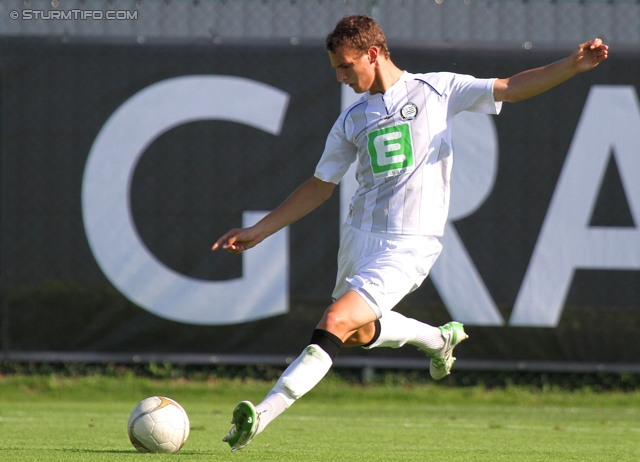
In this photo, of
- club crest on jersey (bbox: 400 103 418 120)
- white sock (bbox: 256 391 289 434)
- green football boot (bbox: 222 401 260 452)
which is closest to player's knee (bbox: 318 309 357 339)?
white sock (bbox: 256 391 289 434)

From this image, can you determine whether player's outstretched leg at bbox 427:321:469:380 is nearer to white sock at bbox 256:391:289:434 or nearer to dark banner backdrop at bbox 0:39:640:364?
white sock at bbox 256:391:289:434

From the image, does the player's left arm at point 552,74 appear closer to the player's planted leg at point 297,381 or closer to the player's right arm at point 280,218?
the player's right arm at point 280,218

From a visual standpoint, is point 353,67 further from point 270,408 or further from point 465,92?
point 270,408

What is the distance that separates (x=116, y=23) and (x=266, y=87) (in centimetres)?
153

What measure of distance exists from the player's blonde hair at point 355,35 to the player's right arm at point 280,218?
2.38 feet

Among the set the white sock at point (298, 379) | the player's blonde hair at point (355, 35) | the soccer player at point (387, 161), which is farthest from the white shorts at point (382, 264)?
the player's blonde hair at point (355, 35)

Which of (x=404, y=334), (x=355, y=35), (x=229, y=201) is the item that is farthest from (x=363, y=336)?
(x=229, y=201)

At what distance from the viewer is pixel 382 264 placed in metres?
4.35

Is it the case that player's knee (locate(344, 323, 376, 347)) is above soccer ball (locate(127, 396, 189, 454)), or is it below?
above

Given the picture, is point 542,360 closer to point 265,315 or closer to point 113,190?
point 265,315

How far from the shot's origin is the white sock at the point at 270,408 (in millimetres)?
3773

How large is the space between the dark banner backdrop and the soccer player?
12.0ft

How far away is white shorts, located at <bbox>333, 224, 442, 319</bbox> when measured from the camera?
4.23 m

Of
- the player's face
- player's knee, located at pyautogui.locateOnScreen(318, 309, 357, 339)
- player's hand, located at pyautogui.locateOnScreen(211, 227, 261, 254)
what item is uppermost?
the player's face
